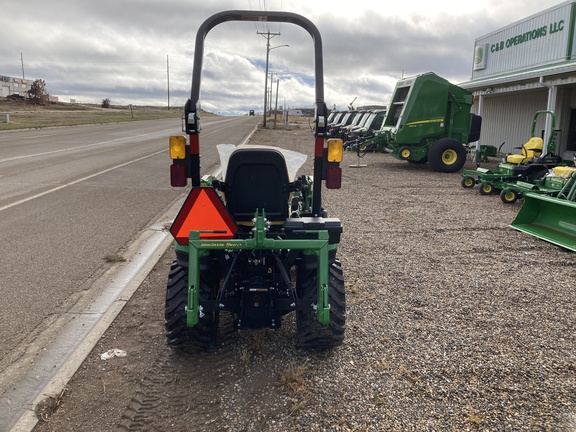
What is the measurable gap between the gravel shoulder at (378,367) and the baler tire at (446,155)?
31.7 ft

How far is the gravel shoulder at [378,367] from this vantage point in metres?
2.81

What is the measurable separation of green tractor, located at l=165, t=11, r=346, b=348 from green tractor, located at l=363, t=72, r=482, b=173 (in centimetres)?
1204

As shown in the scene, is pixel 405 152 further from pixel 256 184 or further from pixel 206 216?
pixel 206 216

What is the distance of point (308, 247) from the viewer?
3105 mm

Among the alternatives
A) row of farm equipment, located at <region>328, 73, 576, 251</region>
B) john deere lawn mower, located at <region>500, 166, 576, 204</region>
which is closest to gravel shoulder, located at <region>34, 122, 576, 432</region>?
john deere lawn mower, located at <region>500, 166, 576, 204</region>

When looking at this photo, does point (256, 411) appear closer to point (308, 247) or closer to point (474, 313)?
point (308, 247)

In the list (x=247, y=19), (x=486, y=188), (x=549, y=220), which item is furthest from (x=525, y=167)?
(x=247, y=19)

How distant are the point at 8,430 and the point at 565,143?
20.0m

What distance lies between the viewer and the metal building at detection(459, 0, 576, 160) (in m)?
16.5

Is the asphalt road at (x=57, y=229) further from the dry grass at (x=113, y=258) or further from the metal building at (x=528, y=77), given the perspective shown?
the metal building at (x=528, y=77)

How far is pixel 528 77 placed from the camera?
16109 mm

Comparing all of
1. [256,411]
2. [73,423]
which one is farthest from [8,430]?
[256,411]

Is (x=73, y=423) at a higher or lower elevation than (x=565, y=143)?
lower

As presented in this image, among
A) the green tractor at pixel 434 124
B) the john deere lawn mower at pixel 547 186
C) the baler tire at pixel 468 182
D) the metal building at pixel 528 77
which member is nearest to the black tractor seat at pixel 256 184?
the john deere lawn mower at pixel 547 186
